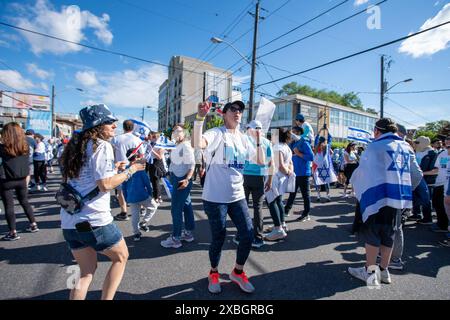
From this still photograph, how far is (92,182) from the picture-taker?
184cm

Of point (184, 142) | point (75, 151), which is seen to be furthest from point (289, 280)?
point (75, 151)

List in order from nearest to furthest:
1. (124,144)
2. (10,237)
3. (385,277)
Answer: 1. (385,277)
2. (10,237)
3. (124,144)

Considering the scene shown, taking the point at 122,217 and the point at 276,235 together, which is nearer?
the point at 276,235

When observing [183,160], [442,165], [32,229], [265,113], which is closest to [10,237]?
[32,229]

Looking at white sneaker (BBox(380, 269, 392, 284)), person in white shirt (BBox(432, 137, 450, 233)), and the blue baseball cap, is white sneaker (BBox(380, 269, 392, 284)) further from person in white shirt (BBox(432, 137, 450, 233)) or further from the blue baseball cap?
the blue baseball cap

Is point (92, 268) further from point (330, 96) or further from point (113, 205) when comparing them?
point (330, 96)

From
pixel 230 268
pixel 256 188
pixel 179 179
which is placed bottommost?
pixel 230 268

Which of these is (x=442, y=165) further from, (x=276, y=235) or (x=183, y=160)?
(x=183, y=160)

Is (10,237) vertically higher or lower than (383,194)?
lower

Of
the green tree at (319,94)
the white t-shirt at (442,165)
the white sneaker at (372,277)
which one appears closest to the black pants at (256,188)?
the white sneaker at (372,277)

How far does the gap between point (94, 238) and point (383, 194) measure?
9.73 feet

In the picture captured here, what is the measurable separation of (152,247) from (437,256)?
14.7ft

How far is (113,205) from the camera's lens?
6.45m

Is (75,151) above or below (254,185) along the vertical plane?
above
